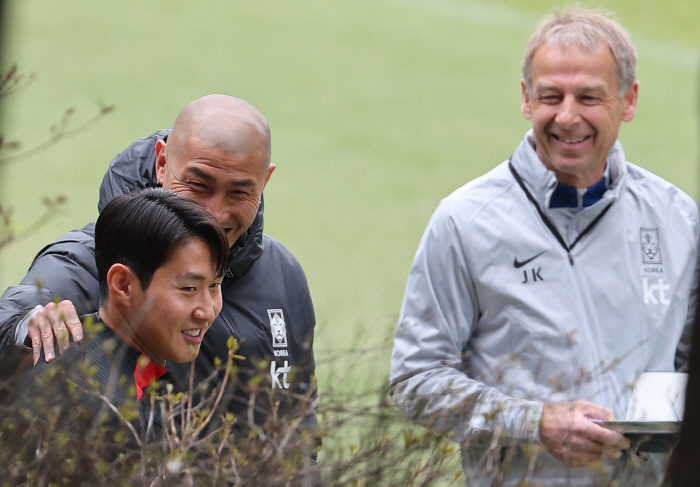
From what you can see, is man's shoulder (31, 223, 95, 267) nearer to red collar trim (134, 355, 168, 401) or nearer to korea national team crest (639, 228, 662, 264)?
red collar trim (134, 355, 168, 401)

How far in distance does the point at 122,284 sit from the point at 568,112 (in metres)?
1.43

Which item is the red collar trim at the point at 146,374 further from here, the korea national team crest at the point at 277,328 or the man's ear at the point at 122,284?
the korea national team crest at the point at 277,328

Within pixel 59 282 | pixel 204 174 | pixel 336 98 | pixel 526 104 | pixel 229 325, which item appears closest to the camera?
pixel 59 282

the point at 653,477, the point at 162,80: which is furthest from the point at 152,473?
the point at 162,80

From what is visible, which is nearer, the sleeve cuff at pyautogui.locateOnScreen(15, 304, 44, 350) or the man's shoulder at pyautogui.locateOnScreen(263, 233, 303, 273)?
the sleeve cuff at pyautogui.locateOnScreen(15, 304, 44, 350)

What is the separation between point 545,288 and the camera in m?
2.66

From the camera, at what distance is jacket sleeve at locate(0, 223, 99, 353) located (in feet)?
6.79

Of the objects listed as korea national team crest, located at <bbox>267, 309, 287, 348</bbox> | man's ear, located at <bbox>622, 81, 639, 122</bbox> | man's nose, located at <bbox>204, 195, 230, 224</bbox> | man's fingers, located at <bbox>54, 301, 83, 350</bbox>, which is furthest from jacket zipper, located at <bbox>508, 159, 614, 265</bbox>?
man's fingers, located at <bbox>54, 301, 83, 350</bbox>

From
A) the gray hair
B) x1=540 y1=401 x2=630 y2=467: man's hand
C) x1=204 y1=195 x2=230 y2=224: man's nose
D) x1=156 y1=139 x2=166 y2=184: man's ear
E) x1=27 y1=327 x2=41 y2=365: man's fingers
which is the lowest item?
x1=540 y1=401 x2=630 y2=467: man's hand

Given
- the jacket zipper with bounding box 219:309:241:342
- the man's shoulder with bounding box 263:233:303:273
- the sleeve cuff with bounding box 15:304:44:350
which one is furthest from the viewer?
the man's shoulder with bounding box 263:233:303:273

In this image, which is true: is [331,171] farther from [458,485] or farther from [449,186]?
[458,485]

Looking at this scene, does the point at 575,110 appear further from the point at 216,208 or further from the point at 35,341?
the point at 35,341

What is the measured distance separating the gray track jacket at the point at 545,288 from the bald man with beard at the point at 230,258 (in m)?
0.34

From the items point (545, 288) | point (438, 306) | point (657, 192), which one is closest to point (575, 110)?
point (657, 192)
